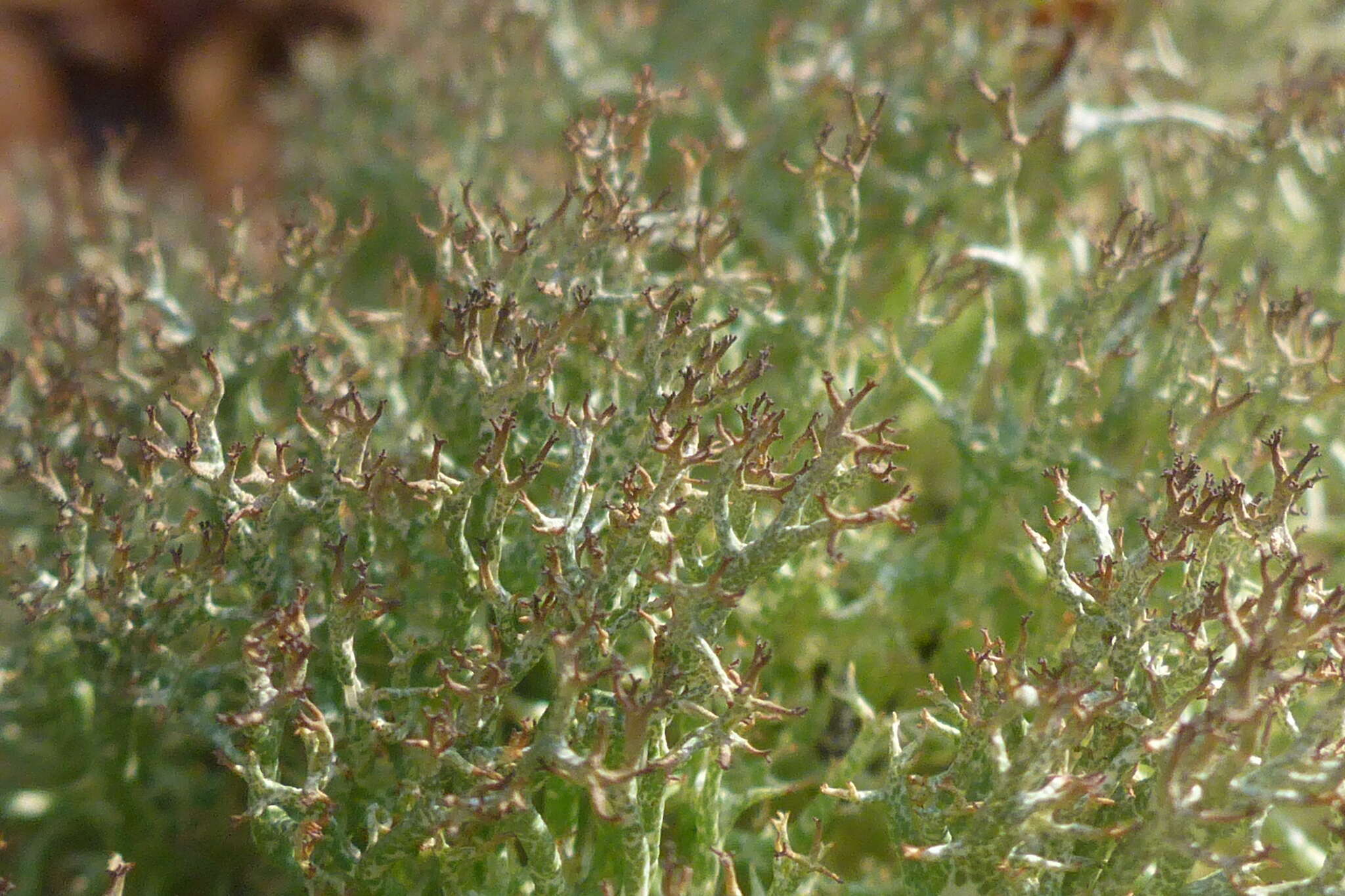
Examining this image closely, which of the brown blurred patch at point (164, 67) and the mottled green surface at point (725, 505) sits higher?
the brown blurred patch at point (164, 67)

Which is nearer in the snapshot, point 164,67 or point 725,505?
point 725,505

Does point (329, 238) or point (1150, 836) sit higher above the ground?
point (329, 238)

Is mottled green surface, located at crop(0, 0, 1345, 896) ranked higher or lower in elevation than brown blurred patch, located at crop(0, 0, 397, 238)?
lower

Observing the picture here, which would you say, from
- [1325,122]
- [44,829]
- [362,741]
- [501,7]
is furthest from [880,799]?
[501,7]

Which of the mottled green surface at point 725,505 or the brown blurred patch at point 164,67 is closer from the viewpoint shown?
the mottled green surface at point 725,505

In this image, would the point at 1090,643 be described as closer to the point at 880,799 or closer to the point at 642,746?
the point at 880,799

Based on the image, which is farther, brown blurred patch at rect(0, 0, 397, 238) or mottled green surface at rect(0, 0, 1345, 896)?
brown blurred patch at rect(0, 0, 397, 238)

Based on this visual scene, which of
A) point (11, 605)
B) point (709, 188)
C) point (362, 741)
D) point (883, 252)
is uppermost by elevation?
point (709, 188)

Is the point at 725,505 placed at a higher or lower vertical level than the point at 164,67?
lower
